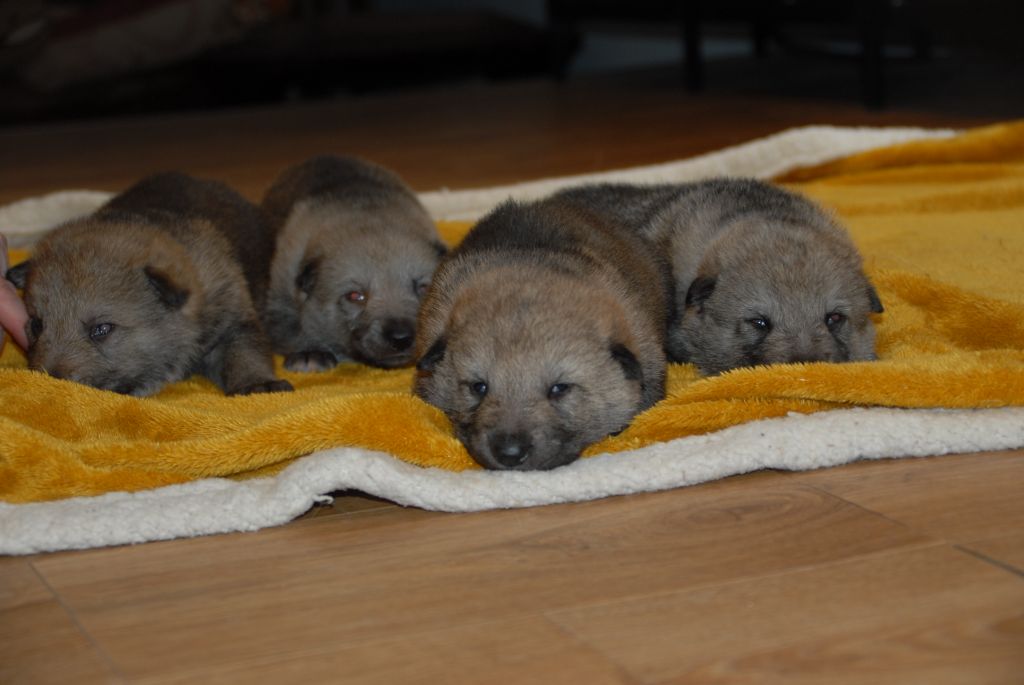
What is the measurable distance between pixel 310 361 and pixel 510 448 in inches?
51.0

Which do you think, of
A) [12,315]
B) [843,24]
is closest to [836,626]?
[12,315]

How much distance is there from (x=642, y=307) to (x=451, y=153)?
12.4 ft

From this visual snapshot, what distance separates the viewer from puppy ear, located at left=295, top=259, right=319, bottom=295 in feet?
11.5

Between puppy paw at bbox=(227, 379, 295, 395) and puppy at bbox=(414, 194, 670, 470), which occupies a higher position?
puppy at bbox=(414, 194, 670, 470)

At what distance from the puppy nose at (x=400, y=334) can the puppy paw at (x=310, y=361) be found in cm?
25

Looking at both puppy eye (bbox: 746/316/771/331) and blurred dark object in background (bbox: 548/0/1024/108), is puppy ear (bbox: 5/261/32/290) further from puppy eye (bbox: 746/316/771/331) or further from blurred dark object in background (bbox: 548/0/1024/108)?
blurred dark object in background (bbox: 548/0/1024/108)

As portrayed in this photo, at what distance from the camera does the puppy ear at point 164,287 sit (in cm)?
311

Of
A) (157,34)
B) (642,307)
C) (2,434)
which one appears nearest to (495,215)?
(642,307)

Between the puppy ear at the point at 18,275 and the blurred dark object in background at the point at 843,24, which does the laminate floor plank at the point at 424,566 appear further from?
the blurred dark object in background at the point at 843,24

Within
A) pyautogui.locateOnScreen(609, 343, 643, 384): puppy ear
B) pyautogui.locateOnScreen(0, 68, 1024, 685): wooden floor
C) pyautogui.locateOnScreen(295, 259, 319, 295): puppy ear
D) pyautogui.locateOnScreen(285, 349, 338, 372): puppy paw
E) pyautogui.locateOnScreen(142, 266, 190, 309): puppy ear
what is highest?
pyautogui.locateOnScreen(142, 266, 190, 309): puppy ear

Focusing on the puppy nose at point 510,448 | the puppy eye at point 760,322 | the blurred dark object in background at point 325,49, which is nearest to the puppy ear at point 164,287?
the puppy nose at point 510,448


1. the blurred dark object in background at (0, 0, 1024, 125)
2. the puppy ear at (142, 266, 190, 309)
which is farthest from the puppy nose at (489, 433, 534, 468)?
the blurred dark object in background at (0, 0, 1024, 125)

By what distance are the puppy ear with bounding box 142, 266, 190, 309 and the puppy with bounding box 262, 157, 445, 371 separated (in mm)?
441

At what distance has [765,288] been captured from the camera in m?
2.88
